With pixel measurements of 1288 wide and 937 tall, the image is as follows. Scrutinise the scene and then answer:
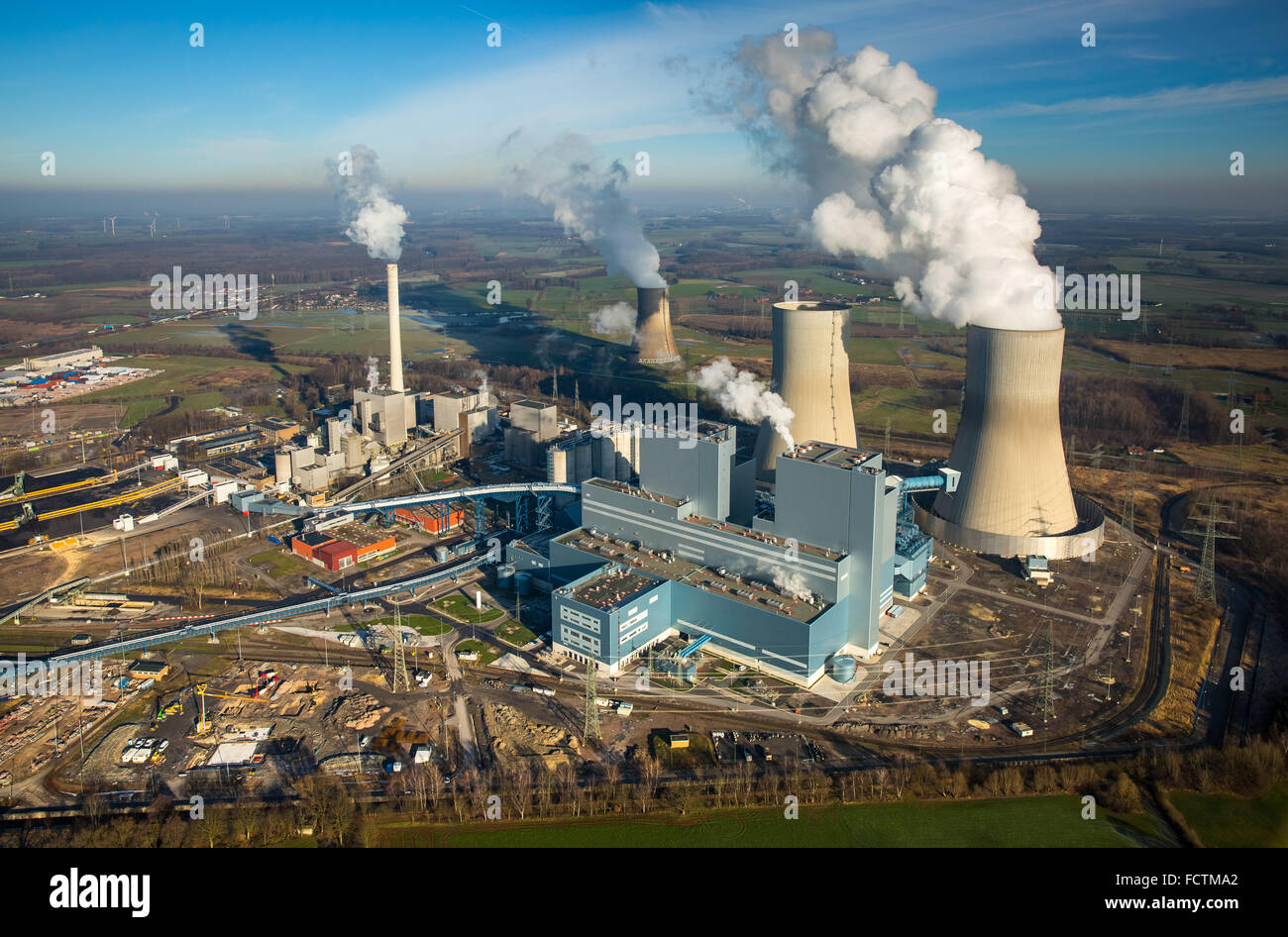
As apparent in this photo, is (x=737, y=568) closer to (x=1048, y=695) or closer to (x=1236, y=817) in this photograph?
(x=1048, y=695)

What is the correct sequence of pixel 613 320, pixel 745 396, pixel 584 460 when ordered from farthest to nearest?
1. pixel 613 320
2. pixel 584 460
3. pixel 745 396

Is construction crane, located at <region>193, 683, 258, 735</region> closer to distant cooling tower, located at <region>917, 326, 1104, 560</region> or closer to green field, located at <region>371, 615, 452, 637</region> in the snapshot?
green field, located at <region>371, 615, 452, 637</region>

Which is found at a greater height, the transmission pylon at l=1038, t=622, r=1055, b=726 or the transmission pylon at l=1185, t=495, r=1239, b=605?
the transmission pylon at l=1185, t=495, r=1239, b=605

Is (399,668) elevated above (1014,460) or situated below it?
below

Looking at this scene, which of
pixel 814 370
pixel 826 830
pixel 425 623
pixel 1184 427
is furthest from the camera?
pixel 1184 427

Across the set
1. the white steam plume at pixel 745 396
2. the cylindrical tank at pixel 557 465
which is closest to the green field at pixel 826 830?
the white steam plume at pixel 745 396

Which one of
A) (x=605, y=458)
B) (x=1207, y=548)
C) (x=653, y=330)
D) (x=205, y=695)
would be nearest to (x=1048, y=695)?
(x=1207, y=548)

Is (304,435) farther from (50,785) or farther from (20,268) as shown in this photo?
(20,268)

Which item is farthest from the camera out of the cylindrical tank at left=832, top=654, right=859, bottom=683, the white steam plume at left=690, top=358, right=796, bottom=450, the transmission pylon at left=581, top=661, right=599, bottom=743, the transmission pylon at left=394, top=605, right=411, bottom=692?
Answer: the white steam plume at left=690, top=358, right=796, bottom=450

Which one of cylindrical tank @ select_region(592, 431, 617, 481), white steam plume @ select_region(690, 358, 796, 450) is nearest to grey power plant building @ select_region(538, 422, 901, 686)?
white steam plume @ select_region(690, 358, 796, 450)
